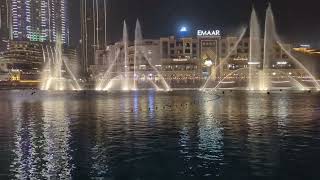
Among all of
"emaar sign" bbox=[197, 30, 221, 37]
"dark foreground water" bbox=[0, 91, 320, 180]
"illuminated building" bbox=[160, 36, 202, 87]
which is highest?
"emaar sign" bbox=[197, 30, 221, 37]

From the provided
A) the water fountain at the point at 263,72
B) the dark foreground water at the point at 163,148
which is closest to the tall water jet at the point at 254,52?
the water fountain at the point at 263,72

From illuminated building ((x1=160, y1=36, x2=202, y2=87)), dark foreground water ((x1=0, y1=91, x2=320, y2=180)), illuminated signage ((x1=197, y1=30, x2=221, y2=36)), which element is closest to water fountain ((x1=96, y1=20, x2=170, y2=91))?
illuminated building ((x1=160, y1=36, x2=202, y2=87))

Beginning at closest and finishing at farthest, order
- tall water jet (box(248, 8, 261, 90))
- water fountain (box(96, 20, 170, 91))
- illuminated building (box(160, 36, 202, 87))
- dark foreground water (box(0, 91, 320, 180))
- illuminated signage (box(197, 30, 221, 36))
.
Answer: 1. dark foreground water (box(0, 91, 320, 180))
2. tall water jet (box(248, 8, 261, 90))
3. water fountain (box(96, 20, 170, 91))
4. illuminated building (box(160, 36, 202, 87))
5. illuminated signage (box(197, 30, 221, 36))

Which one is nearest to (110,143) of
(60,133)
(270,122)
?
(60,133)

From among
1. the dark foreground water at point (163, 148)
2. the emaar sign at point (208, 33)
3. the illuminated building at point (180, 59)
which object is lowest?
the dark foreground water at point (163, 148)

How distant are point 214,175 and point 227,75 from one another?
145 meters

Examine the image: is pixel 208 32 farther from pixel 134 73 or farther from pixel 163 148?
pixel 163 148

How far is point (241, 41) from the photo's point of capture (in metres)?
181

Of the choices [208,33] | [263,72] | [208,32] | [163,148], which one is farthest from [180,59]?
[163,148]

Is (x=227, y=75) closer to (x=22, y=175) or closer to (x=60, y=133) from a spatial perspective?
(x=60, y=133)

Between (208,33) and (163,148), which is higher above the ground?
(208,33)

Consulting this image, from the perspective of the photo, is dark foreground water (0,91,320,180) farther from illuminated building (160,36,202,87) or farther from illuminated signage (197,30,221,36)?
illuminated signage (197,30,221,36)

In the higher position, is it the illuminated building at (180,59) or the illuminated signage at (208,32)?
the illuminated signage at (208,32)

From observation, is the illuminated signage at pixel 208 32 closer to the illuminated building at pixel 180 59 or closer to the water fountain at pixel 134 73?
the illuminated building at pixel 180 59
